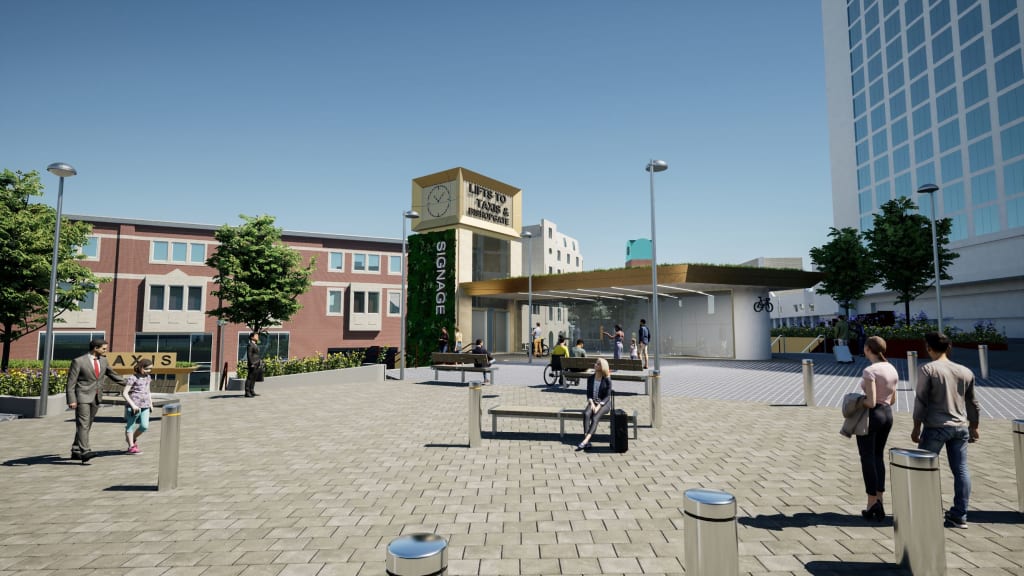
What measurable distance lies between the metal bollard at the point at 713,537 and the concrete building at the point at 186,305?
35035 millimetres

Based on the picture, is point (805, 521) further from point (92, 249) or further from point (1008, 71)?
point (1008, 71)

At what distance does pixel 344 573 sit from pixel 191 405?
1217cm

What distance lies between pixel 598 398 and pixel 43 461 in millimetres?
8348

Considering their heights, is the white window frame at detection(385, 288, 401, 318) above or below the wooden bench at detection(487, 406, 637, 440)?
above

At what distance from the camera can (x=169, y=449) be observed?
5.98m

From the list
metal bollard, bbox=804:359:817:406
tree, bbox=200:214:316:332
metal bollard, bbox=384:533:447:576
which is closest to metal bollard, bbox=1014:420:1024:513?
metal bollard, bbox=384:533:447:576

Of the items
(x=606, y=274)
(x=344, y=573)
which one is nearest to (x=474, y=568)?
(x=344, y=573)

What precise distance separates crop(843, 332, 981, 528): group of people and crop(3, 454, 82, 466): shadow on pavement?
993cm

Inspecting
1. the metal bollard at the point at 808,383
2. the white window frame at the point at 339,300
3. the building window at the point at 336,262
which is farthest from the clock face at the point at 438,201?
the metal bollard at the point at 808,383

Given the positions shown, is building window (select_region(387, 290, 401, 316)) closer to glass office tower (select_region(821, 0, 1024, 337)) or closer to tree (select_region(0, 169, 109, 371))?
tree (select_region(0, 169, 109, 371))

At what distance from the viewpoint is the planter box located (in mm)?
11805

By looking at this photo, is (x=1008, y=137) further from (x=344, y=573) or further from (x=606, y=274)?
(x=344, y=573)

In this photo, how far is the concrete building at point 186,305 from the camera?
3628 cm

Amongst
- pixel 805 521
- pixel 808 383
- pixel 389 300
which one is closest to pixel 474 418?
pixel 805 521
